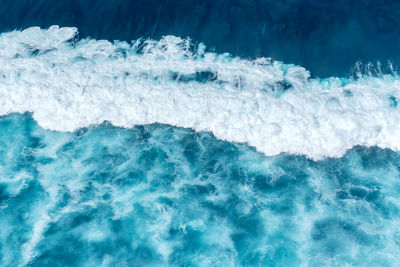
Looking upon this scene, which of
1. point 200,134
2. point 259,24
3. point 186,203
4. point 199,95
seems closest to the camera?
point 186,203

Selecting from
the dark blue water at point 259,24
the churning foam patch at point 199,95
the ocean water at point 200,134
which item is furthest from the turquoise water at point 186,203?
the dark blue water at point 259,24

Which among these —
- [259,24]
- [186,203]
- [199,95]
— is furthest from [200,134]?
[259,24]

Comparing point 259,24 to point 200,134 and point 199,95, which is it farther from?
point 200,134

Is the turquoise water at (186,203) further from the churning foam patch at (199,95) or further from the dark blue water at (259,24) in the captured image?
the dark blue water at (259,24)

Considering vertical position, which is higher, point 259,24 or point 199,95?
point 259,24

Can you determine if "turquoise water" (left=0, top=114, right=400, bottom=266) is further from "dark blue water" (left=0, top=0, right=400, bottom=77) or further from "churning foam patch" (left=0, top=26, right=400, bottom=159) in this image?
"dark blue water" (left=0, top=0, right=400, bottom=77)

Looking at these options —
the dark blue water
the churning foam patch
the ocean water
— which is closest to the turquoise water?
the ocean water
